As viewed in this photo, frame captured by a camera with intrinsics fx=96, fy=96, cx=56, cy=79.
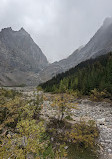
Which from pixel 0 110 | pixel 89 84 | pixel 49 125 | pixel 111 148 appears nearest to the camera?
pixel 111 148

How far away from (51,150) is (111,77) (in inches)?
1108

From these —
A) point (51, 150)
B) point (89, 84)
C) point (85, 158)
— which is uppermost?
point (89, 84)

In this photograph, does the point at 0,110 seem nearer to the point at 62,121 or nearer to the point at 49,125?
the point at 49,125

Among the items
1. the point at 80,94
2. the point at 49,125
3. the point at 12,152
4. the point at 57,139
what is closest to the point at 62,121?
the point at 49,125

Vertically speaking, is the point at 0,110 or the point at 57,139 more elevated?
the point at 0,110

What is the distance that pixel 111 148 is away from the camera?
655cm

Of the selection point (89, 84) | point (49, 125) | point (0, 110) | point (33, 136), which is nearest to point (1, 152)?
point (33, 136)

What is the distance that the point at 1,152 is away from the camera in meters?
2.74

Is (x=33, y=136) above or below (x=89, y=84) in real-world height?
below

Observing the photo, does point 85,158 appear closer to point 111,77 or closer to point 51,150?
point 51,150

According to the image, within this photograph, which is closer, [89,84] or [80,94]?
[80,94]

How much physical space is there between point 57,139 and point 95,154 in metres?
2.71

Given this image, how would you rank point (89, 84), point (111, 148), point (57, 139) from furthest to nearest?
point (89, 84) → point (57, 139) → point (111, 148)

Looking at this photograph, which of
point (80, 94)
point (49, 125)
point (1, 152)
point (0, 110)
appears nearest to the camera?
point (1, 152)
